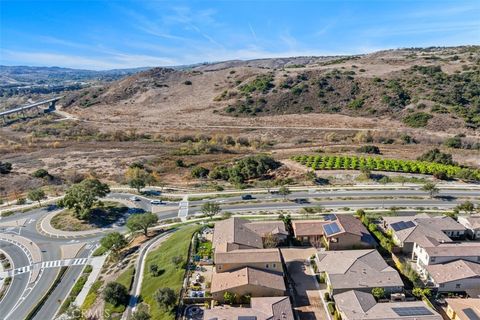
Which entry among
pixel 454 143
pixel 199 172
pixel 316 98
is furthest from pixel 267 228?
pixel 316 98

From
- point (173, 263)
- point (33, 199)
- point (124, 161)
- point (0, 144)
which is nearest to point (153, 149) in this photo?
point (124, 161)

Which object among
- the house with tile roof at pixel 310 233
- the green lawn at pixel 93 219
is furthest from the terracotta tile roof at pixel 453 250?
the green lawn at pixel 93 219

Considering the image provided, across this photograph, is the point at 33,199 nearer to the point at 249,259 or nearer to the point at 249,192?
the point at 249,192

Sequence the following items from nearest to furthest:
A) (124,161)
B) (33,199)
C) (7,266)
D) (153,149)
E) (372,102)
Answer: (7,266), (33,199), (124,161), (153,149), (372,102)

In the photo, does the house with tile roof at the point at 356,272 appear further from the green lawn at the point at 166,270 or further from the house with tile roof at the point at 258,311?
the green lawn at the point at 166,270

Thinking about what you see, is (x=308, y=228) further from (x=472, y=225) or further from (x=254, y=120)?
(x=254, y=120)
